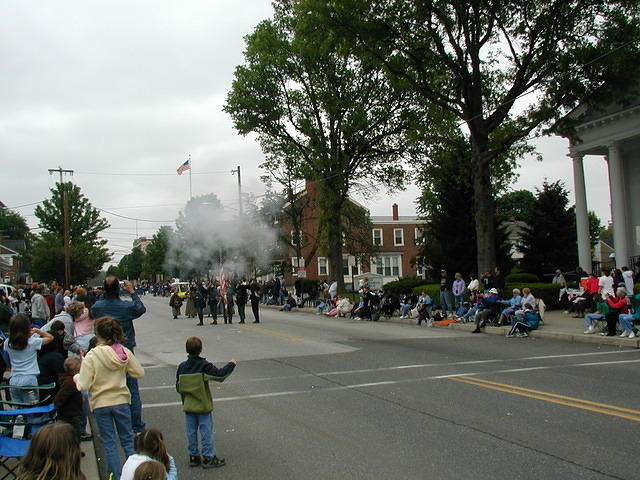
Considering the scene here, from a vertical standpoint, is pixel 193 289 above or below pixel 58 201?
Result: below

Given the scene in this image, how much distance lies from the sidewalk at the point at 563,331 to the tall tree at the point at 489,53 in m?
3.72

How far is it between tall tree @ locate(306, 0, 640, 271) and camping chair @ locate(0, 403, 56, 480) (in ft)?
65.2

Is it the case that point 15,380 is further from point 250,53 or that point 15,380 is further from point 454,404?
point 250,53

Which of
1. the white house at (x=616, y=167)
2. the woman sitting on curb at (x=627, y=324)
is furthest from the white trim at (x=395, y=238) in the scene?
the woman sitting on curb at (x=627, y=324)

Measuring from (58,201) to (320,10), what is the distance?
53.9m

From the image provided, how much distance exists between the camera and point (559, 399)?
327 inches

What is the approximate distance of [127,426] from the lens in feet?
18.0

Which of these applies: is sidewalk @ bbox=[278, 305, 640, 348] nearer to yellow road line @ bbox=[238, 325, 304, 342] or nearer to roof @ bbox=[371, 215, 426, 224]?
yellow road line @ bbox=[238, 325, 304, 342]

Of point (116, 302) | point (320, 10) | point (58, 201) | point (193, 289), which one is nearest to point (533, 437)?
point (116, 302)

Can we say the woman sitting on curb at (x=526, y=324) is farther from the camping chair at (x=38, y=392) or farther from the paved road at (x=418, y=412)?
the camping chair at (x=38, y=392)

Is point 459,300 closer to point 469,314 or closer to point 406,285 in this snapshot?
point 469,314

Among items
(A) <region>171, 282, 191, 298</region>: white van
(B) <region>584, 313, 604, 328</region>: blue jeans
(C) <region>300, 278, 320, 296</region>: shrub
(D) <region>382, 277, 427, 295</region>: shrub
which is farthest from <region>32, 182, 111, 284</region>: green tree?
(B) <region>584, 313, 604, 328</region>: blue jeans

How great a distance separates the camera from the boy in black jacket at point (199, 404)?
19.4ft

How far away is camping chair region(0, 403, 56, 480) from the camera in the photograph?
5102 millimetres
